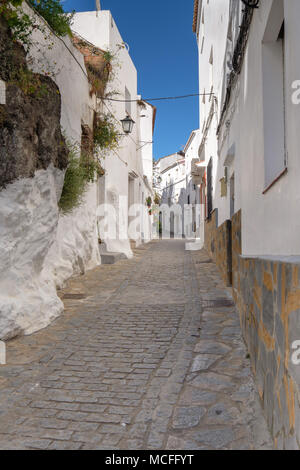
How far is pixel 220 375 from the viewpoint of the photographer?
317 centimetres

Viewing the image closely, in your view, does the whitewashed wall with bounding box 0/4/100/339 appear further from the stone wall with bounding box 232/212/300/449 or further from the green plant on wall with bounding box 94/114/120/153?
the stone wall with bounding box 232/212/300/449

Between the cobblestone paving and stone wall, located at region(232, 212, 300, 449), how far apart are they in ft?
0.87

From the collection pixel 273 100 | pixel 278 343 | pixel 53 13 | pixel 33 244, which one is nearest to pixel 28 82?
pixel 33 244

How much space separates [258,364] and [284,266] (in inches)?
50.2

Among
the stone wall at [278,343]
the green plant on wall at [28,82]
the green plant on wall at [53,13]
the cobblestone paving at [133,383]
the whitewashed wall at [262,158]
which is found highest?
the green plant on wall at [53,13]

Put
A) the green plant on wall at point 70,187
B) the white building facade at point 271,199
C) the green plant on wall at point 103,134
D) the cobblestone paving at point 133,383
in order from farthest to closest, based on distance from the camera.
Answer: the green plant on wall at point 103,134 < the green plant on wall at point 70,187 < the cobblestone paving at point 133,383 < the white building facade at point 271,199

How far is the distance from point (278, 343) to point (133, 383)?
1.54 metres

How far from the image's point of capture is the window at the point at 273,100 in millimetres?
3406

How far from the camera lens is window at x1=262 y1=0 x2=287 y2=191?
341cm

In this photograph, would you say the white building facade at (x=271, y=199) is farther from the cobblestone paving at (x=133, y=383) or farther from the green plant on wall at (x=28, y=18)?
the green plant on wall at (x=28, y=18)

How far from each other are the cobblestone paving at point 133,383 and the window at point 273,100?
1.80 metres

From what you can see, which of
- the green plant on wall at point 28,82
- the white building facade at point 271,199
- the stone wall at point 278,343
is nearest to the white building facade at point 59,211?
the green plant on wall at point 28,82
